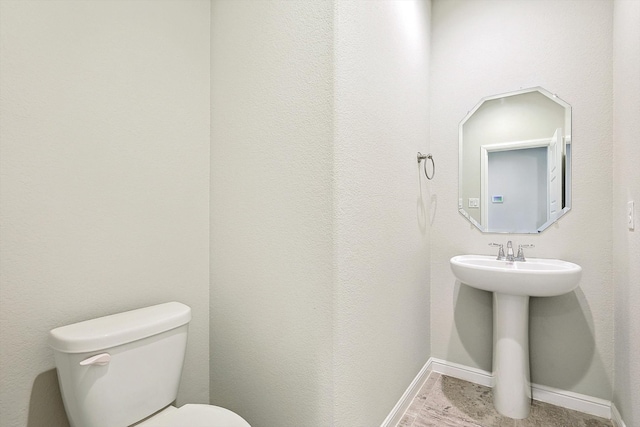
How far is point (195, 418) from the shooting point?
1062 mm

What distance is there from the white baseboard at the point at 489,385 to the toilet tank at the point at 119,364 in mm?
1034

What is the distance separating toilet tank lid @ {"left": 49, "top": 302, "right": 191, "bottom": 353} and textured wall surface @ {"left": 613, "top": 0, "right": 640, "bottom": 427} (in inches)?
76.3

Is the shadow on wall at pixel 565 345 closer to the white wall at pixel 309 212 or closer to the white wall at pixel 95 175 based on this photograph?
the white wall at pixel 309 212

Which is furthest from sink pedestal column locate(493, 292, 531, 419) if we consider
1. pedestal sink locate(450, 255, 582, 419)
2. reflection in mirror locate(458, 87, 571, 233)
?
reflection in mirror locate(458, 87, 571, 233)

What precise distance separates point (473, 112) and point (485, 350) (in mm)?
1582

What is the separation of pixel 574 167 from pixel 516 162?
0.29 meters

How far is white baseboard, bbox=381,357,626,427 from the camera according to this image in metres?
1.58

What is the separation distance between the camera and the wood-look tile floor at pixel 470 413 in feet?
5.14

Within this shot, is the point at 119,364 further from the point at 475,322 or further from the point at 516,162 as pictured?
the point at 516,162

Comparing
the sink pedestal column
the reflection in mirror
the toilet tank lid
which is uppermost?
the reflection in mirror

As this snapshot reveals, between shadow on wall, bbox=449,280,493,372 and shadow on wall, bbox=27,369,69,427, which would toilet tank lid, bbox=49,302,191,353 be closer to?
shadow on wall, bbox=27,369,69,427

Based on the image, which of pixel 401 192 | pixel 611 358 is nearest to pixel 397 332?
pixel 401 192

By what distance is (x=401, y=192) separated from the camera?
165 centimetres

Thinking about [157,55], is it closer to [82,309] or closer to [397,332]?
[82,309]
